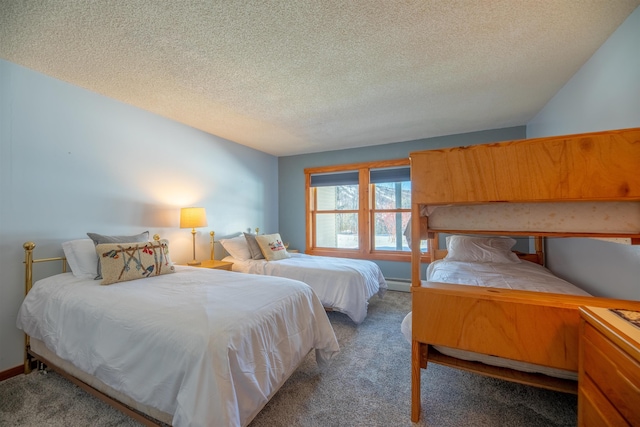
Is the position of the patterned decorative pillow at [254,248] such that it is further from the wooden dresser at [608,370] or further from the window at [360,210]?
the wooden dresser at [608,370]

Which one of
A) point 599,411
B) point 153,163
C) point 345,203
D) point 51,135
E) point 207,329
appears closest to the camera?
point 599,411

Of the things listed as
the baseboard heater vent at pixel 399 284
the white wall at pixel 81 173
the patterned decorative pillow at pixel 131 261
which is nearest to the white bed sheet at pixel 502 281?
the baseboard heater vent at pixel 399 284

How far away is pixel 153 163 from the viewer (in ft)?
9.64

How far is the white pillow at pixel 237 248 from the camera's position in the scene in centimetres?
356

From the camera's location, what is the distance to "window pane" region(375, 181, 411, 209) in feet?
14.0

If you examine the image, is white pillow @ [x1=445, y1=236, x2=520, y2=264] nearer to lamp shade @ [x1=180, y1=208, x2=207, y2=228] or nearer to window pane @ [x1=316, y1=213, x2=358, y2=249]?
window pane @ [x1=316, y1=213, x2=358, y2=249]

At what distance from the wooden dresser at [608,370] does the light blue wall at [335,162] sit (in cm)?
303

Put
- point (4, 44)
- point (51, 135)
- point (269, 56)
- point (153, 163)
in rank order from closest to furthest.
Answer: point (4, 44)
point (269, 56)
point (51, 135)
point (153, 163)

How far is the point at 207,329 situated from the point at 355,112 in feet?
8.99

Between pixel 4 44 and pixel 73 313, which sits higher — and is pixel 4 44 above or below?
above

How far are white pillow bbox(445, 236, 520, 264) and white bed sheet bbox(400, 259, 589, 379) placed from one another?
16 cm

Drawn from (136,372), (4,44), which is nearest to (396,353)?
(136,372)

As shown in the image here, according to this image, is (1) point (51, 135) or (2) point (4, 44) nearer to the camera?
(2) point (4, 44)

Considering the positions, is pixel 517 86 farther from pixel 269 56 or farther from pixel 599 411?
pixel 599 411
